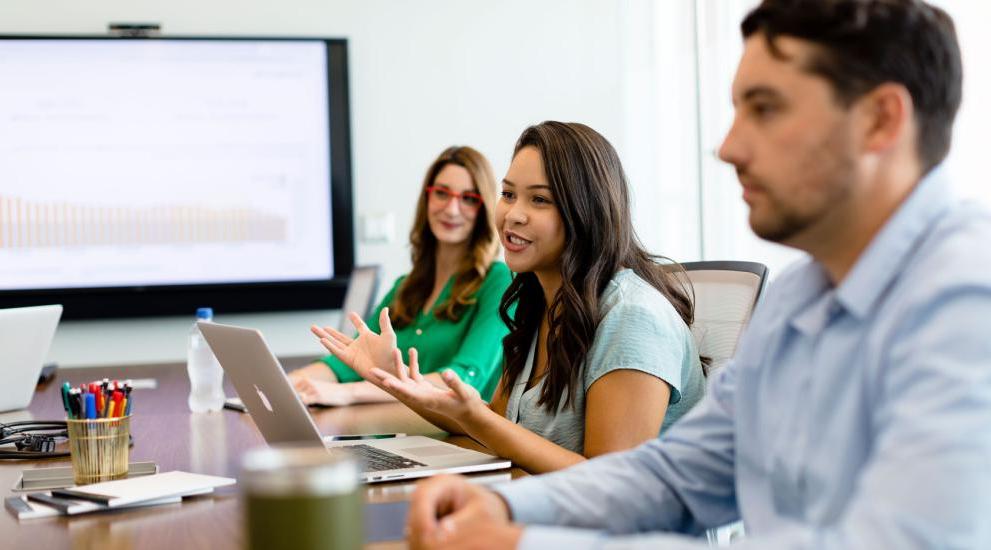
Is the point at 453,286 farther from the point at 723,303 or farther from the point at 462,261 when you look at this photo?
the point at 723,303

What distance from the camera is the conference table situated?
123cm

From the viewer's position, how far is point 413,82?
15.0 ft

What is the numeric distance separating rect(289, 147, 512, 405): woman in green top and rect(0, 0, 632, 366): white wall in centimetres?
144

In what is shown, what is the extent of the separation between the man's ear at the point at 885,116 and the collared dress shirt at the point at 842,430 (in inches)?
2.2

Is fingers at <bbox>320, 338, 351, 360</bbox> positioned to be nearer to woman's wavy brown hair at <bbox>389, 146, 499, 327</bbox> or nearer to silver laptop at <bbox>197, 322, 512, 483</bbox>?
silver laptop at <bbox>197, 322, 512, 483</bbox>

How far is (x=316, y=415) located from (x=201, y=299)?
2.28 m

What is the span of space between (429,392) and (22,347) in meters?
1.19

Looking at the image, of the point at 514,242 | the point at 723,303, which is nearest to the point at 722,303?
the point at 723,303

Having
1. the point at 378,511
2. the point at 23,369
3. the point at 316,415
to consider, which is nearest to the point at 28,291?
the point at 23,369

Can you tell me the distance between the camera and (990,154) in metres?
2.51

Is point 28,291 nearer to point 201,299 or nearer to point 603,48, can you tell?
point 201,299

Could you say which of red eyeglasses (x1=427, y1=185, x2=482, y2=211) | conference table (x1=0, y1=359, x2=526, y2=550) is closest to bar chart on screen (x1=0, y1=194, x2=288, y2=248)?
conference table (x1=0, y1=359, x2=526, y2=550)

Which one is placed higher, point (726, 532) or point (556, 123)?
point (556, 123)

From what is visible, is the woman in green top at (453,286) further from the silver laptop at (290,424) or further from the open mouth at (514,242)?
the silver laptop at (290,424)
